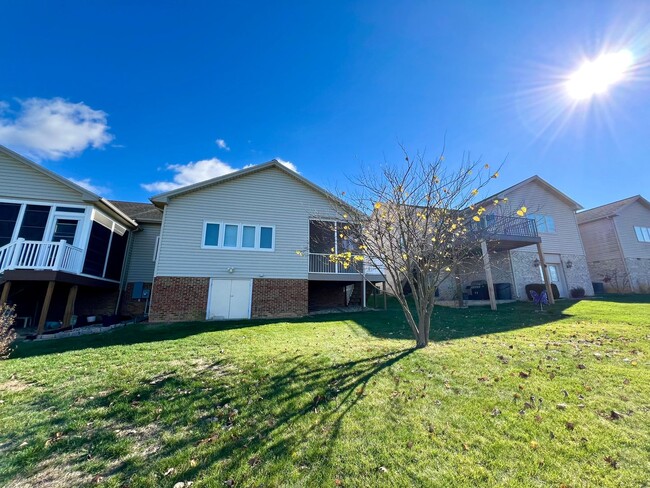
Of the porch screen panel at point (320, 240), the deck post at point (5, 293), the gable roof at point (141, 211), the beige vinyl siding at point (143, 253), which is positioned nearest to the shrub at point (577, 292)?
the porch screen panel at point (320, 240)

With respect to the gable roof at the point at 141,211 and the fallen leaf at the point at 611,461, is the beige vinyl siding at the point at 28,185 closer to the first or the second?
the gable roof at the point at 141,211

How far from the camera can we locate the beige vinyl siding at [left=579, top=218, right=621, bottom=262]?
23.8m

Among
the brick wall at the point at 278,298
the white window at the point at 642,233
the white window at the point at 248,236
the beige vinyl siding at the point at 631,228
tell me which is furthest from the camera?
the white window at the point at 642,233

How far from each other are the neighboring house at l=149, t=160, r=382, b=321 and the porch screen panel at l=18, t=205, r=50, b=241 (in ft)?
16.3

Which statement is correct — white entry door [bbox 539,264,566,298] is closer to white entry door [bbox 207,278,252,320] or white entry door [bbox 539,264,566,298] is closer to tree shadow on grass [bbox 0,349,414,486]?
white entry door [bbox 207,278,252,320]

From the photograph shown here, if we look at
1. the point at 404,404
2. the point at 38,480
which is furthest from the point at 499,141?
the point at 38,480

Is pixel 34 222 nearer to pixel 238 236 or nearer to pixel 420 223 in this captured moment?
pixel 238 236

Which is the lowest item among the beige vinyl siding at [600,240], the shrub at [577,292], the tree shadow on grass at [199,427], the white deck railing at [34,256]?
the tree shadow on grass at [199,427]

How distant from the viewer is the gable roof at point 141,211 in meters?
18.1

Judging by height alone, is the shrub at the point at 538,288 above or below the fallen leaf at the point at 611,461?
above

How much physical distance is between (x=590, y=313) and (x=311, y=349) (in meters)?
12.6

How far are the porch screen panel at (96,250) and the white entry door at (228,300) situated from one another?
18.6ft

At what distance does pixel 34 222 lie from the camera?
13703 millimetres

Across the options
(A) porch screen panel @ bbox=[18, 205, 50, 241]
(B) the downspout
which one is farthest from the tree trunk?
(A) porch screen panel @ bbox=[18, 205, 50, 241]
